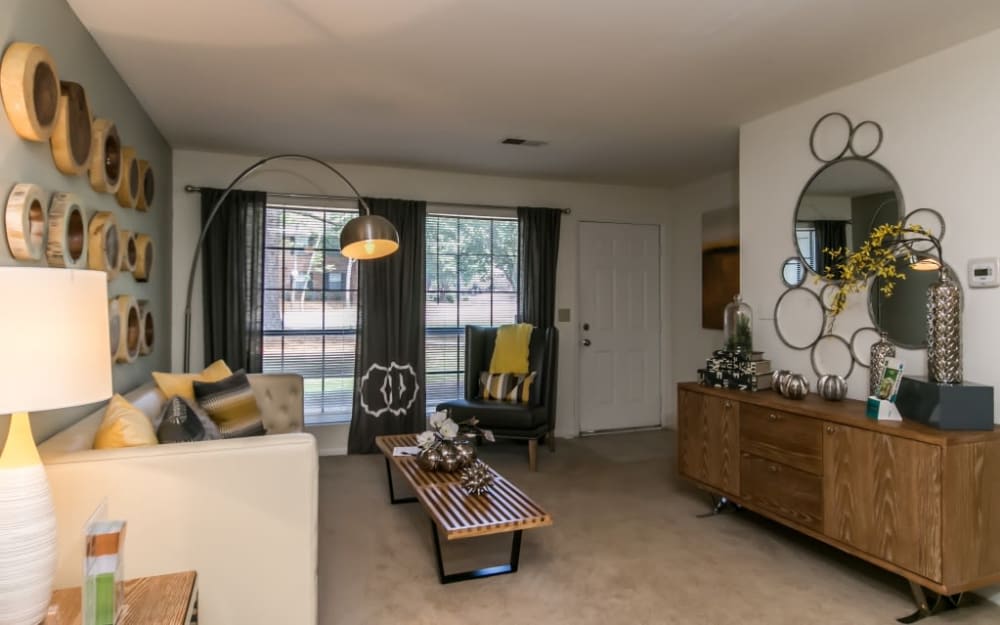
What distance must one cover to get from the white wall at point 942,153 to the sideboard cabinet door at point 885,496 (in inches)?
21.1

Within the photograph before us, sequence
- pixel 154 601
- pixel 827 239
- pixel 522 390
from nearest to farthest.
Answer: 1. pixel 154 601
2. pixel 827 239
3. pixel 522 390

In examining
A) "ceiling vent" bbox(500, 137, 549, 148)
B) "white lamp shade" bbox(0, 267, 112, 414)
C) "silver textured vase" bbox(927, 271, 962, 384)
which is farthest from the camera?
"ceiling vent" bbox(500, 137, 549, 148)

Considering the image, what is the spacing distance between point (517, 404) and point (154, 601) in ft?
10.6

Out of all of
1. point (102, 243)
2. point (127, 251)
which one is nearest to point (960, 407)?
point (102, 243)

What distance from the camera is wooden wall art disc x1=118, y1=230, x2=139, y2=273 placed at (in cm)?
281

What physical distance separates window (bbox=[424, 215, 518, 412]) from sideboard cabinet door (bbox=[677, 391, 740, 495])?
2100 mm

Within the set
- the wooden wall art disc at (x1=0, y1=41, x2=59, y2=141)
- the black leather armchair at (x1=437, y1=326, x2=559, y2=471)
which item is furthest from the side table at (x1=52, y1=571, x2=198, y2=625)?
the black leather armchair at (x1=437, y1=326, x2=559, y2=471)

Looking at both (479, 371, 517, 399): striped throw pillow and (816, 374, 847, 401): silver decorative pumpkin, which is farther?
(479, 371, 517, 399): striped throw pillow

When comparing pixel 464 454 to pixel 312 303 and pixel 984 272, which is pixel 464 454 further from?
pixel 984 272

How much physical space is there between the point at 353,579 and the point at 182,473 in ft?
3.85

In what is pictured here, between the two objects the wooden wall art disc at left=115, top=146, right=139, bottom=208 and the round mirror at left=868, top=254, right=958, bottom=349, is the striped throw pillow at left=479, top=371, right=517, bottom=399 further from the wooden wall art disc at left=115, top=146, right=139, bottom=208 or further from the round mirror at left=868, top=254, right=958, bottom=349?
the wooden wall art disc at left=115, top=146, right=139, bottom=208

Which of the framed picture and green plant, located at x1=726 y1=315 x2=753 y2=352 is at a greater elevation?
the framed picture

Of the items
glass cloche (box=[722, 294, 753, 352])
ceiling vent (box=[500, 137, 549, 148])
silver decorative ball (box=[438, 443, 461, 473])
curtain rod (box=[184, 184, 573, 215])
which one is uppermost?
ceiling vent (box=[500, 137, 549, 148])

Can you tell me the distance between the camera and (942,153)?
262cm
